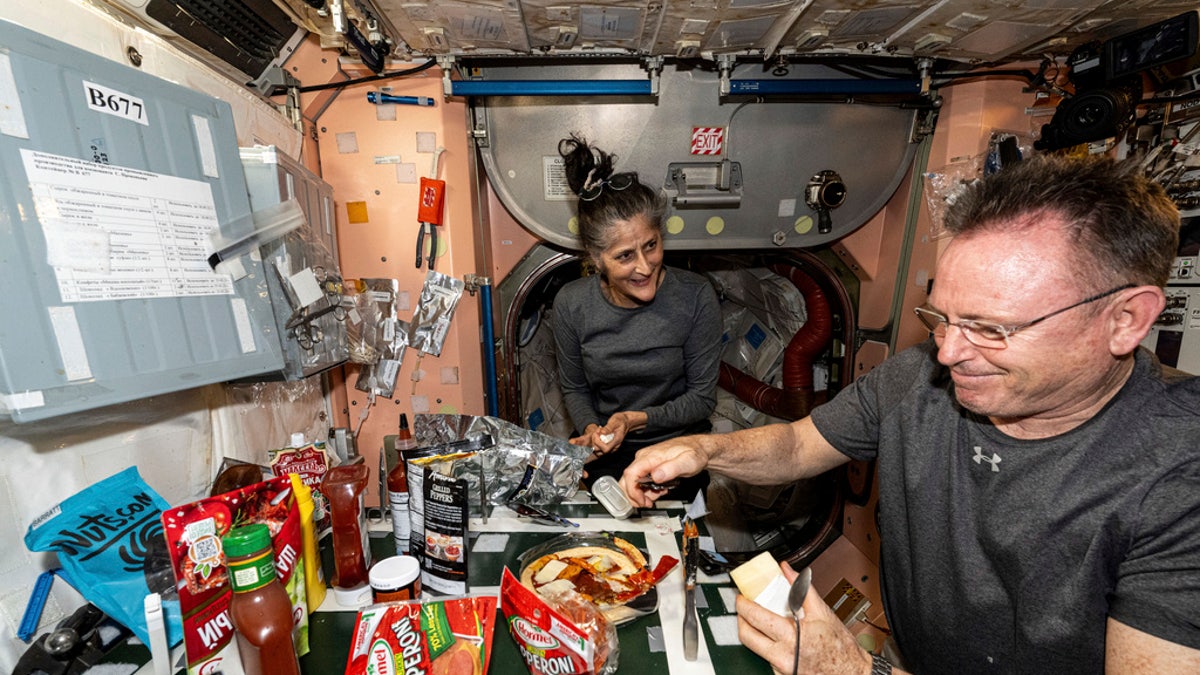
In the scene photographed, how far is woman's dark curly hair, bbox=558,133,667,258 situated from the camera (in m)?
1.62

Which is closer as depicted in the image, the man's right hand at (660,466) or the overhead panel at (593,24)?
the man's right hand at (660,466)

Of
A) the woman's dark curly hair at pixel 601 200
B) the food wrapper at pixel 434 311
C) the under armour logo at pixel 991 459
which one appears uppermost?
the woman's dark curly hair at pixel 601 200

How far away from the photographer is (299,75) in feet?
5.45

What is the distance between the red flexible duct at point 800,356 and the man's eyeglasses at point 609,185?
151 centimetres

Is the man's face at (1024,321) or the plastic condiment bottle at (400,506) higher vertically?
the man's face at (1024,321)

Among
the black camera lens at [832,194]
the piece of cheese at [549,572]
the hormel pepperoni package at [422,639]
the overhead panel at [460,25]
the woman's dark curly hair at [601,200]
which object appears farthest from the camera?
the black camera lens at [832,194]

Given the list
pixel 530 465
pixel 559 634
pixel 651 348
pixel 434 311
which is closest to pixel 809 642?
pixel 559 634

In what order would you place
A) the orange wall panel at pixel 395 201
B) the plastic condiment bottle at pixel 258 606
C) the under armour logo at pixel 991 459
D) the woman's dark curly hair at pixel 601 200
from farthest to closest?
the orange wall panel at pixel 395 201 → the woman's dark curly hair at pixel 601 200 → the under armour logo at pixel 991 459 → the plastic condiment bottle at pixel 258 606

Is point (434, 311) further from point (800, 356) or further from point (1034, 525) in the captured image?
point (800, 356)

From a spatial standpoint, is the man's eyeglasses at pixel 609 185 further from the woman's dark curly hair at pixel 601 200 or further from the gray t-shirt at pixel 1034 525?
the gray t-shirt at pixel 1034 525

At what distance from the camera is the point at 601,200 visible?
166cm

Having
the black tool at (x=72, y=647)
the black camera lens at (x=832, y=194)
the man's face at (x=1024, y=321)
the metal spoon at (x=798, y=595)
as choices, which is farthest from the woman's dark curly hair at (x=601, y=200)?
the black tool at (x=72, y=647)

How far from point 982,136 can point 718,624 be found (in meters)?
2.18

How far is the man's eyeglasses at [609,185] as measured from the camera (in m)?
1.68
